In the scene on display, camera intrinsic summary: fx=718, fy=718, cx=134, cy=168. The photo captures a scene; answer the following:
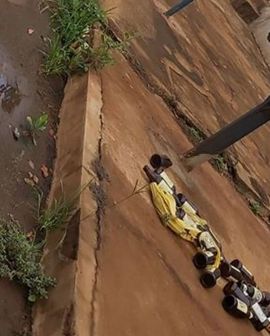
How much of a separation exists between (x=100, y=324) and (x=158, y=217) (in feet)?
2.75

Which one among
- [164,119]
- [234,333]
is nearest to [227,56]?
[164,119]

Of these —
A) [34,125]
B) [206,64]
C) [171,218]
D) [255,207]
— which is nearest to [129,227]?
[171,218]

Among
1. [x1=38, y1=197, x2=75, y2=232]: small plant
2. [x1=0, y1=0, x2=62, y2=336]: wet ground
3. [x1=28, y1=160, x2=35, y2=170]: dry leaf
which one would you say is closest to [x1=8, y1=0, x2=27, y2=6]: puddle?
[x1=0, y1=0, x2=62, y2=336]: wet ground

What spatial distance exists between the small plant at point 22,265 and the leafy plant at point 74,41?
3.65ft

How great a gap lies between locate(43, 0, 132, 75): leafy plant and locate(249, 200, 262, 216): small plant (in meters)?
1.45

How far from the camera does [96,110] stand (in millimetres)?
3178

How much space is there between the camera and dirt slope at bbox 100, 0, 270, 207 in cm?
443

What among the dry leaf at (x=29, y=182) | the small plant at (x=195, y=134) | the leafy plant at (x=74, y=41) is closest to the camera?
the dry leaf at (x=29, y=182)

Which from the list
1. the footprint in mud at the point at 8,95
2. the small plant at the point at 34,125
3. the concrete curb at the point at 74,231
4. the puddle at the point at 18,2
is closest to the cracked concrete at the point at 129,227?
the concrete curb at the point at 74,231

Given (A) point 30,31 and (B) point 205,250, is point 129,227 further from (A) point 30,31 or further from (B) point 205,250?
(A) point 30,31

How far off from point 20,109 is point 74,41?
61 cm

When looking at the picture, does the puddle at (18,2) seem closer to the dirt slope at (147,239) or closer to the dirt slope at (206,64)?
the dirt slope at (147,239)

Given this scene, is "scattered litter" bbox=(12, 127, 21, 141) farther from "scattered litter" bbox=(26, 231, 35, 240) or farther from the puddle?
the puddle

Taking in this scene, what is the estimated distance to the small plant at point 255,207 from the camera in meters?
4.50
